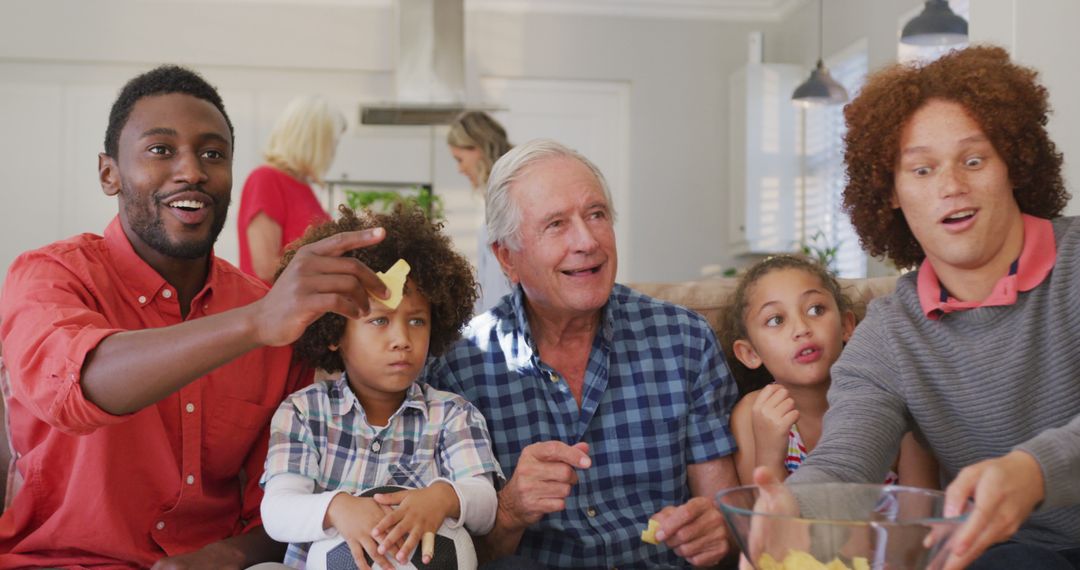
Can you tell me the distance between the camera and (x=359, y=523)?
1557 millimetres

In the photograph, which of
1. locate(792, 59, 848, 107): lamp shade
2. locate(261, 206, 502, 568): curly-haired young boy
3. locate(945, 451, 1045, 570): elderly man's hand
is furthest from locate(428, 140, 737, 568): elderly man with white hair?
locate(792, 59, 848, 107): lamp shade

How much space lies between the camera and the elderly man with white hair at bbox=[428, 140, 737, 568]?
6.35 ft

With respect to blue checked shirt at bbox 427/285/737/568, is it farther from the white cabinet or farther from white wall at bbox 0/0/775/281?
white wall at bbox 0/0/775/281

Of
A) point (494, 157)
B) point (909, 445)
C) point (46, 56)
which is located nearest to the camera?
point (909, 445)

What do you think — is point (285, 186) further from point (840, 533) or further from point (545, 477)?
point (840, 533)

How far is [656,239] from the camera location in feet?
23.4

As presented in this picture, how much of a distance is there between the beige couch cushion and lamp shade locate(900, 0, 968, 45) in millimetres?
1984

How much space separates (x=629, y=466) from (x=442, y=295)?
471 mm

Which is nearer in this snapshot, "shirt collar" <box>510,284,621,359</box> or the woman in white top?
"shirt collar" <box>510,284,621,359</box>

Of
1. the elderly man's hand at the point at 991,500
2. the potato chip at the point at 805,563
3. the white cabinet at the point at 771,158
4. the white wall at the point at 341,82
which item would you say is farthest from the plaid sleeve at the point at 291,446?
the white cabinet at the point at 771,158

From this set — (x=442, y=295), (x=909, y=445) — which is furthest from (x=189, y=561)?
(x=909, y=445)

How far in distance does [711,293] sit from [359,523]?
3.83ft

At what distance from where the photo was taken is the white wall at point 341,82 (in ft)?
21.7

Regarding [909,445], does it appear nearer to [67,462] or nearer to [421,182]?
[67,462]
